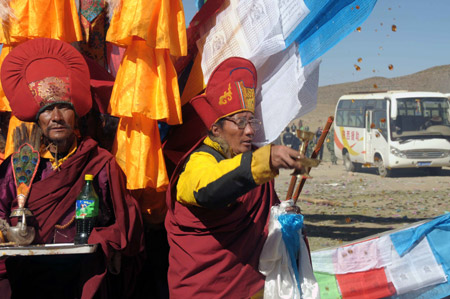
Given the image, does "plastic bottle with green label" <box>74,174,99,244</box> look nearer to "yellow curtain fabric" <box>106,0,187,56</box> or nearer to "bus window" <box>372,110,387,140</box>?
"yellow curtain fabric" <box>106,0,187,56</box>

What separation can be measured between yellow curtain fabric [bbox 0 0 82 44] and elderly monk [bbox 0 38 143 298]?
40cm

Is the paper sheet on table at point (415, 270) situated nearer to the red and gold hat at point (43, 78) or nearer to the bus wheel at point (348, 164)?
the red and gold hat at point (43, 78)

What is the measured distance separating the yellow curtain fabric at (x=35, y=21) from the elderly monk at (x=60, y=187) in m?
0.40

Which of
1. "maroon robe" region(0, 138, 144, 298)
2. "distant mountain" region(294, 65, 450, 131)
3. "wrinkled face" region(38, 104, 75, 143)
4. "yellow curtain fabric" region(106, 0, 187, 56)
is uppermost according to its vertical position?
"distant mountain" region(294, 65, 450, 131)

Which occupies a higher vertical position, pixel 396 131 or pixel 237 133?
pixel 237 133

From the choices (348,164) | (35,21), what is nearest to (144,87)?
(35,21)

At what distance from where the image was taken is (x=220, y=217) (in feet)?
8.55

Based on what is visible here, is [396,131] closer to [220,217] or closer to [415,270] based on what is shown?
[415,270]

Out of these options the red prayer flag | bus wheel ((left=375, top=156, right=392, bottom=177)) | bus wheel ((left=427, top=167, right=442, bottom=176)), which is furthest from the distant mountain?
the red prayer flag

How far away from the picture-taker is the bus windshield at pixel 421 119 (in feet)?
62.6

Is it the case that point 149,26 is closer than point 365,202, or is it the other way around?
point 149,26

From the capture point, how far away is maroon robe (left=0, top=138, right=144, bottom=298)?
9.29 ft

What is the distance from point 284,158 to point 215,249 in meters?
0.81

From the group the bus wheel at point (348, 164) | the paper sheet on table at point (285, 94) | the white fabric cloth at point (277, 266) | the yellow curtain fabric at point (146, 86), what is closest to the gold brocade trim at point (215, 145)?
the white fabric cloth at point (277, 266)
